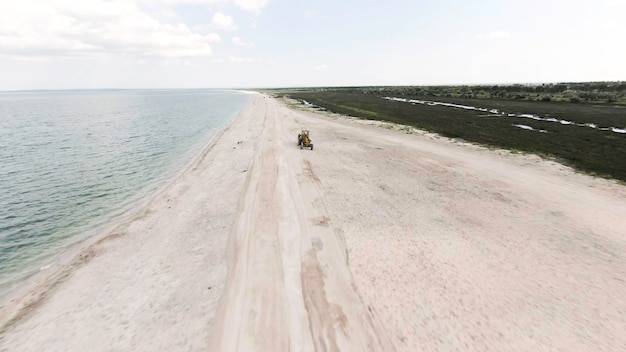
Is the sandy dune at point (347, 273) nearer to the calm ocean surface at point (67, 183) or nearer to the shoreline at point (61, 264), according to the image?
the shoreline at point (61, 264)

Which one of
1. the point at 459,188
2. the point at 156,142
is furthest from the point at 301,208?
the point at 156,142

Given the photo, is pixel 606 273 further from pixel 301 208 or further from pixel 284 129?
pixel 284 129

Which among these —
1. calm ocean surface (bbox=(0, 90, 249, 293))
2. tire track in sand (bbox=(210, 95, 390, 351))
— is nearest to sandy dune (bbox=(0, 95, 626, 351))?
tire track in sand (bbox=(210, 95, 390, 351))

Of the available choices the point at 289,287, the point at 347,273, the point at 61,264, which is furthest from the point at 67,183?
the point at 347,273

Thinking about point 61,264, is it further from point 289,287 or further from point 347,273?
point 347,273

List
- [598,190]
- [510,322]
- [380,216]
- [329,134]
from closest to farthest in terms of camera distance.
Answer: [510,322] → [380,216] → [598,190] → [329,134]

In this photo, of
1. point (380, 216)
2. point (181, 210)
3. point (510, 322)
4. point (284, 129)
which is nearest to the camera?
point (510, 322)
